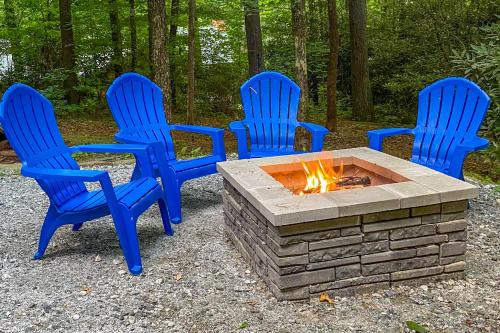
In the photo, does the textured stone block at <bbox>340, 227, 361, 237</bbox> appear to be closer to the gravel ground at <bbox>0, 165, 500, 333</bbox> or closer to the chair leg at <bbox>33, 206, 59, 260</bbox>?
the gravel ground at <bbox>0, 165, 500, 333</bbox>

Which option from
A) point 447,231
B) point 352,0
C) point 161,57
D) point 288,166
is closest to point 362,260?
point 447,231

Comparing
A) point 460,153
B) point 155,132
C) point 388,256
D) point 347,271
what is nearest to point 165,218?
point 155,132

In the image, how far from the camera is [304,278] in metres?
2.23

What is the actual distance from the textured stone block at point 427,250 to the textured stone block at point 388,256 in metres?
0.02

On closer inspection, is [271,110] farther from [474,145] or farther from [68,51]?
[68,51]

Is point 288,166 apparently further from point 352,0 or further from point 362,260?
point 352,0

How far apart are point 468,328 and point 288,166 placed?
1291 millimetres

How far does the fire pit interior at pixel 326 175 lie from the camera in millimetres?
2625

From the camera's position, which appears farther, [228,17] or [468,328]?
[228,17]

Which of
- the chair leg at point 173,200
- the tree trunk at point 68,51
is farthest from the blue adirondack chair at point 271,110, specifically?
the tree trunk at point 68,51

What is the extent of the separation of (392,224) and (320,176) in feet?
2.04

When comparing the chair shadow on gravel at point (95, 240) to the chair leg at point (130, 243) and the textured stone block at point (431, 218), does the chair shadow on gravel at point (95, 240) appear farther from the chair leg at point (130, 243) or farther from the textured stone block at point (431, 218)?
the textured stone block at point (431, 218)

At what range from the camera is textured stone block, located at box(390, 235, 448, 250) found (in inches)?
90.2

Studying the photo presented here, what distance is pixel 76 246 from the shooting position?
9.99ft
